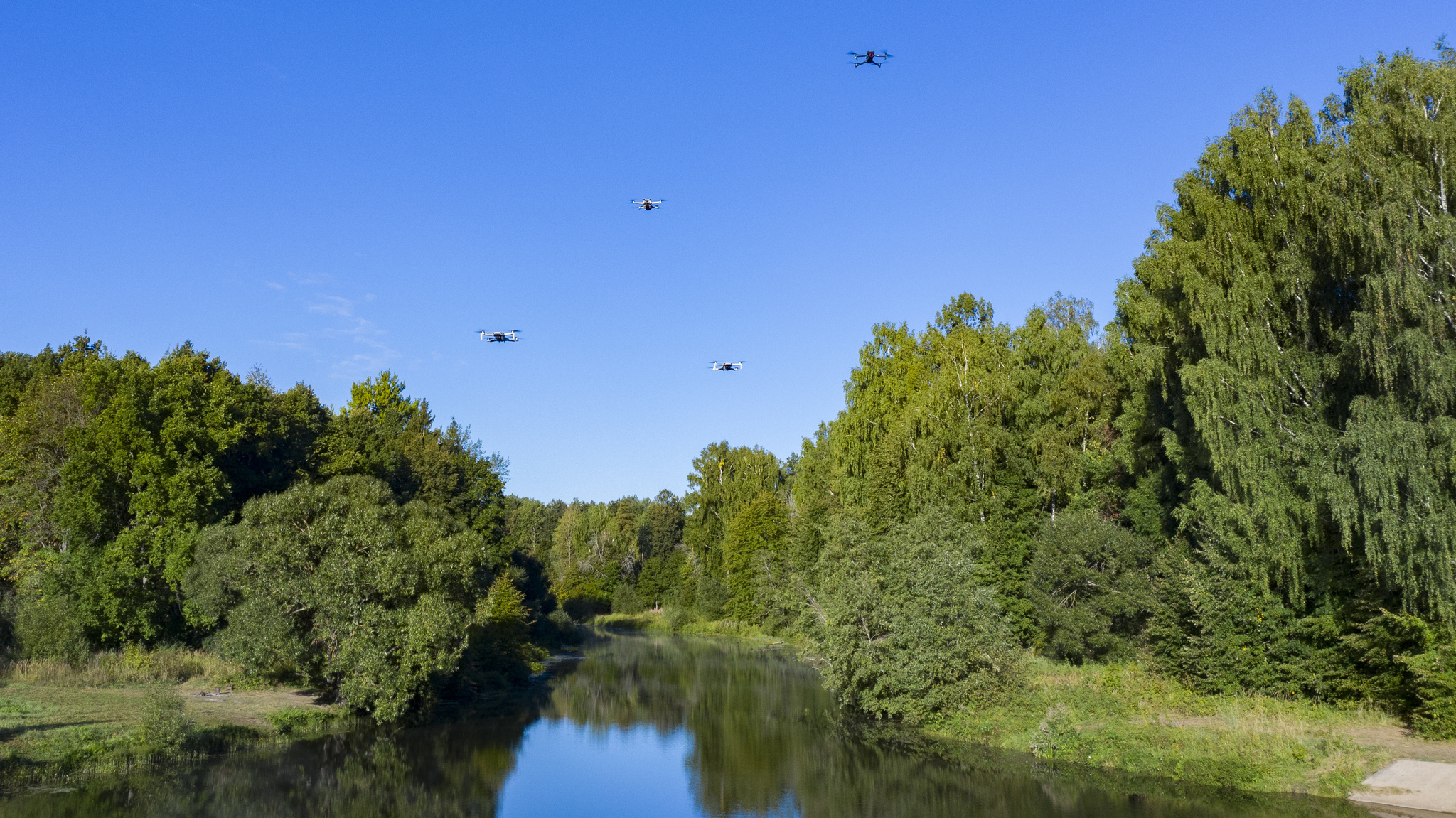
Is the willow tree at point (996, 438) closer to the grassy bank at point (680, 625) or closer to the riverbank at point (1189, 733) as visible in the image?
the riverbank at point (1189, 733)

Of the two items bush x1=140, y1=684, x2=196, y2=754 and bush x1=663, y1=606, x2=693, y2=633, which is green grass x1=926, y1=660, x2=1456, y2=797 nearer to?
bush x1=140, y1=684, x2=196, y2=754

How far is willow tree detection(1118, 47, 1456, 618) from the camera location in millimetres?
22672

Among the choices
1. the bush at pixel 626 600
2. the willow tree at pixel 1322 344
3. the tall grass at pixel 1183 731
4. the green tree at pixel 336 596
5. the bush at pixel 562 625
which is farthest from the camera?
the bush at pixel 626 600

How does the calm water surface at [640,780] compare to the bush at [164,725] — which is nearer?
the calm water surface at [640,780]

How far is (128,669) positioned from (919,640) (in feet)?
95.9

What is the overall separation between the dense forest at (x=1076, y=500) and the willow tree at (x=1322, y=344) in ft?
0.34

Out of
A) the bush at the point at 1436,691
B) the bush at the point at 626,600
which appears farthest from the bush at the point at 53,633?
the bush at the point at 626,600

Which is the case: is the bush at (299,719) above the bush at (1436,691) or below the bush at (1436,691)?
below

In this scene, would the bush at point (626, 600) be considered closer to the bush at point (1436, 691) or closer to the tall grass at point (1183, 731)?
the tall grass at point (1183, 731)

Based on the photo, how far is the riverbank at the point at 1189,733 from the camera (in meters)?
21.8

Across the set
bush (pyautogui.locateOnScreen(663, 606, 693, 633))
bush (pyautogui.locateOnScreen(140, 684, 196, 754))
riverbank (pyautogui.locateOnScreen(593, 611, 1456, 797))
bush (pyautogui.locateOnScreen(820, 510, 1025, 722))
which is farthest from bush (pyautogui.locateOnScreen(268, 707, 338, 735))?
bush (pyautogui.locateOnScreen(663, 606, 693, 633))

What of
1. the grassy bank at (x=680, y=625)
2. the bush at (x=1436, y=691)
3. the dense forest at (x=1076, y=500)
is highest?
the dense forest at (x=1076, y=500)

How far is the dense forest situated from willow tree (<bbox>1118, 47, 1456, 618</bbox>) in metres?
0.10

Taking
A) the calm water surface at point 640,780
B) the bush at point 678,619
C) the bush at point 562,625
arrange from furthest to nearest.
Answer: the bush at point 678,619, the bush at point 562,625, the calm water surface at point 640,780
